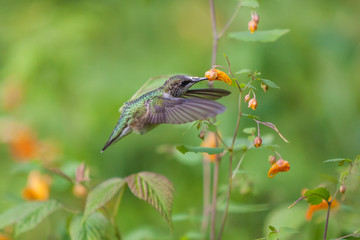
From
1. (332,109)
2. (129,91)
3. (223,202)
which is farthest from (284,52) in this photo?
(223,202)

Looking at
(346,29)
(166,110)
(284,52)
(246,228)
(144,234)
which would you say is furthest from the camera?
(346,29)

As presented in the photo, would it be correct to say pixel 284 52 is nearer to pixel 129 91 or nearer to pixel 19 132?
pixel 129 91

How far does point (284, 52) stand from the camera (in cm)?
407

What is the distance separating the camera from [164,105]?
6.46ft

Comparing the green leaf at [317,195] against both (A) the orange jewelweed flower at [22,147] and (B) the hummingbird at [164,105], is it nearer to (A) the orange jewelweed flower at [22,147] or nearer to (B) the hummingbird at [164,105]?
(B) the hummingbird at [164,105]

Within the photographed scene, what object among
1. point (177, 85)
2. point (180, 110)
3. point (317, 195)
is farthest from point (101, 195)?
point (317, 195)

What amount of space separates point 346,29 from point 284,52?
68cm

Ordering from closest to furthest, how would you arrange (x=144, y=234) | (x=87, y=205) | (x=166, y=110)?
(x=87, y=205), (x=166, y=110), (x=144, y=234)

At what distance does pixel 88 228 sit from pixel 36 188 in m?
0.77

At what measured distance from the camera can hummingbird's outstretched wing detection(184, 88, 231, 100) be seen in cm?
197

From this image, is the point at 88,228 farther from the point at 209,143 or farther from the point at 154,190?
the point at 209,143

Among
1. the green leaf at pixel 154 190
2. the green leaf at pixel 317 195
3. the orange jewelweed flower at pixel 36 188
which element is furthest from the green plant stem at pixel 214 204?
the orange jewelweed flower at pixel 36 188

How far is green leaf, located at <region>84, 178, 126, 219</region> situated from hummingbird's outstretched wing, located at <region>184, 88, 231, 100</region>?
1.55ft

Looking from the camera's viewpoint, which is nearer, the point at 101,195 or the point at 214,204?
the point at 101,195
